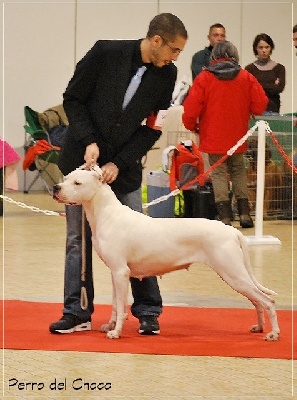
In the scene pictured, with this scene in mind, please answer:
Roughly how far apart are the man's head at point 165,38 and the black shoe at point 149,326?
123 centimetres

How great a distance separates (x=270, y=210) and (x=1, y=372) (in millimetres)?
6886

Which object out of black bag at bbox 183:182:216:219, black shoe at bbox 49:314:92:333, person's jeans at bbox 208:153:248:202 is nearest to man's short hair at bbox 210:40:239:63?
person's jeans at bbox 208:153:248:202

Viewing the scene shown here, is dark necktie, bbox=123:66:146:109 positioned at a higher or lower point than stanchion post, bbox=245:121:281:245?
higher

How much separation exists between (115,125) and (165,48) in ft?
1.50

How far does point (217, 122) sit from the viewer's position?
30.8ft

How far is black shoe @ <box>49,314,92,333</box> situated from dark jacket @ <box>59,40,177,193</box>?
2.19 ft

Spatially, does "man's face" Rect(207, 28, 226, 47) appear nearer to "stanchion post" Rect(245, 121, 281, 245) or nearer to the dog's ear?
"stanchion post" Rect(245, 121, 281, 245)

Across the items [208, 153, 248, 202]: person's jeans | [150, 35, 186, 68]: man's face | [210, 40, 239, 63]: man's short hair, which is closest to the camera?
[150, 35, 186, 68]: man's face

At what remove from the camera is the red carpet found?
15.3 feet

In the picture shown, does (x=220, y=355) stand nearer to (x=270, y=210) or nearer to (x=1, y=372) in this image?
(x=1, y=372)

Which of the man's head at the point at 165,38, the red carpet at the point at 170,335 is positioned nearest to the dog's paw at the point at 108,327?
the red carpet at the point at 170,335

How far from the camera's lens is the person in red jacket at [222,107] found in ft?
30.5

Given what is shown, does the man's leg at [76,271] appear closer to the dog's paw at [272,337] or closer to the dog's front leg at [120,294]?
the dog's front leg at [120,294]

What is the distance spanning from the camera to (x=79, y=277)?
17.0ft
